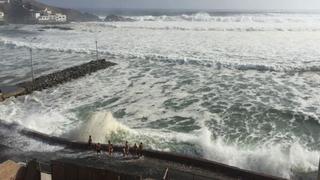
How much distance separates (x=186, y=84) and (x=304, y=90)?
30.0ft

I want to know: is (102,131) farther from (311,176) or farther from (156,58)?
(156,58)

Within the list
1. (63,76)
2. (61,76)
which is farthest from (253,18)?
(61,76)

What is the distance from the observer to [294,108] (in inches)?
1031

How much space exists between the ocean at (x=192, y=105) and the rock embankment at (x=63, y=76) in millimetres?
883

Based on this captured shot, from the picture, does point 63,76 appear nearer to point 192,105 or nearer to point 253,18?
point 192,105

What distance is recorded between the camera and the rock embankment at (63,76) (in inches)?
1307

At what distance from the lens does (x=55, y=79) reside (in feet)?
117

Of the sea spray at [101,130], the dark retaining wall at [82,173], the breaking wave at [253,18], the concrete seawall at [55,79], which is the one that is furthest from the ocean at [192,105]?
the breaking wave at [253,18]

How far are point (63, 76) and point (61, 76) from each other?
0.60 feet

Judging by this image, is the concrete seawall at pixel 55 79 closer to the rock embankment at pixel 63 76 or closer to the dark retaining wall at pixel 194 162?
the rock embankment at pixel 63 76

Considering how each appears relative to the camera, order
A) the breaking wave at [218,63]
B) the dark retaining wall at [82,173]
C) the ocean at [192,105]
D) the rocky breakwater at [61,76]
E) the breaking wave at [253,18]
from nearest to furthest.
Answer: the dark retaining wall at [82,173] → the ocean at [192,105] → the rocky breakwater at [61,76] → the breaking wave at [218,63] → the breaking wave at [253,18]

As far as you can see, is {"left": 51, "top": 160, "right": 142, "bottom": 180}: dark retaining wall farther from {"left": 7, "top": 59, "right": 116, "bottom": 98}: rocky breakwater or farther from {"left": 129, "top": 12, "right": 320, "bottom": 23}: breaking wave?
{"left": 129, "top": 12, "right": 320, "bottom": 23}: breaking wave

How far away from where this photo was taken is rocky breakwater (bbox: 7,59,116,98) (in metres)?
32.9

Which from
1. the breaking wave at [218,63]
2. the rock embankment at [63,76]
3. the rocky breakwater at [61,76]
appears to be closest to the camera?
the rocky breakwater at [61,76]
